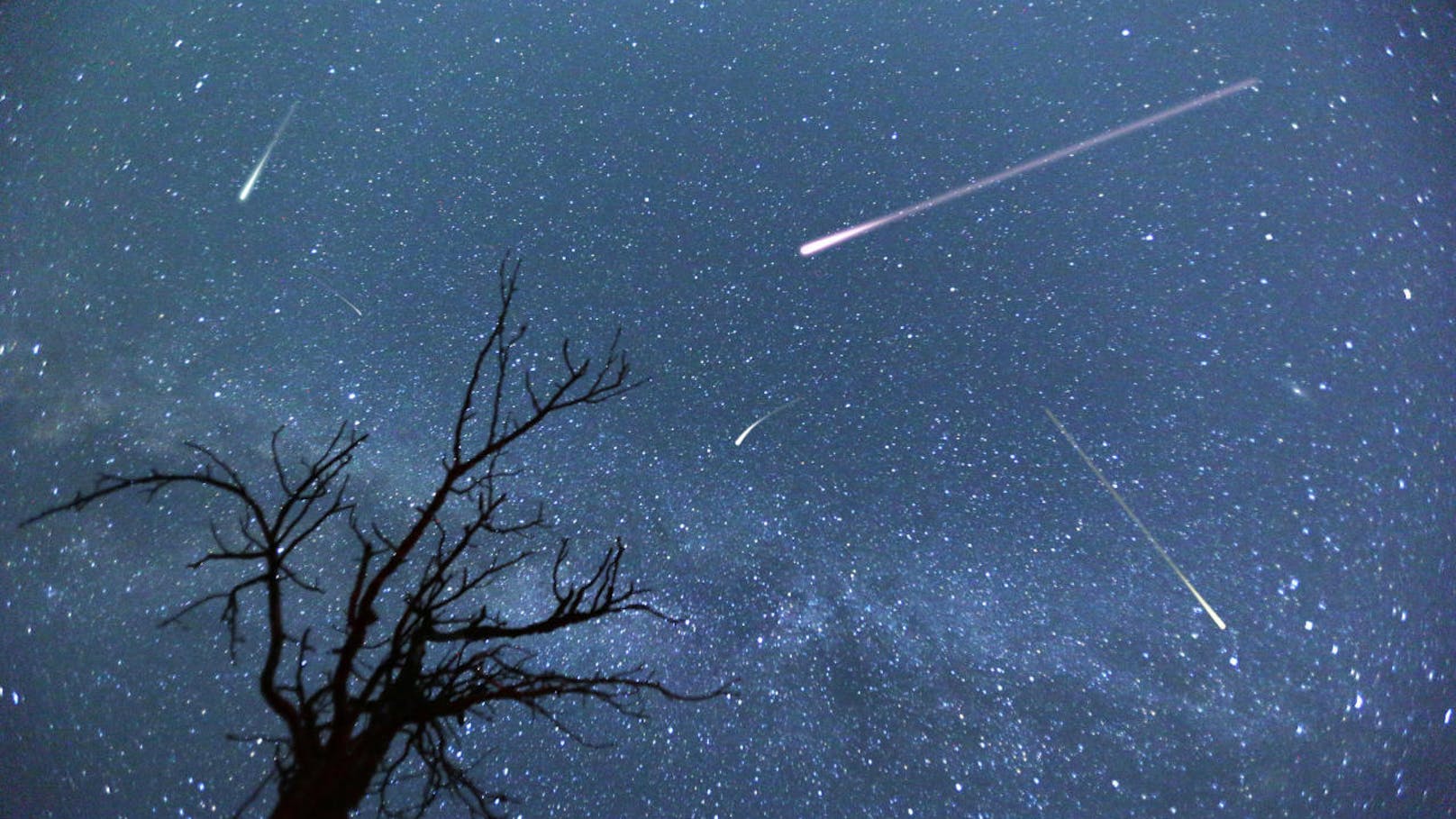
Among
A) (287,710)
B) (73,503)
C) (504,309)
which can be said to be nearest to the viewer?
(287,710)

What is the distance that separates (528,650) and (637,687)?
47cm

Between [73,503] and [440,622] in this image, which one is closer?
[73,503]

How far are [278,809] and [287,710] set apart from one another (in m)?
0.25

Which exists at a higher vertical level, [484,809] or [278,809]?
[278,809]

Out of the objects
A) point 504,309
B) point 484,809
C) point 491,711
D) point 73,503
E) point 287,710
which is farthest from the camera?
point 491,711

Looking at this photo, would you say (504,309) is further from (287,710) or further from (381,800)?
(381,800)

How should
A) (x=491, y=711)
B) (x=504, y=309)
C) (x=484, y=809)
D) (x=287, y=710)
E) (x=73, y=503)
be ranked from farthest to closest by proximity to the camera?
(x=491, y=711) < (x=504, y=309) < (x=484, y=809) < (x=73, y=503) < (x=287, y=710)

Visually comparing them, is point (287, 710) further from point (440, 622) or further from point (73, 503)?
point (73, 503)

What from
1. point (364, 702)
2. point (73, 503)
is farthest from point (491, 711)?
point (73, 503)

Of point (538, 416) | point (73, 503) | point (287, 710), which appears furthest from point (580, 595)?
point (73, 503)

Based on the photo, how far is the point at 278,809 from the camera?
186 cm

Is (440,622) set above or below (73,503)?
below

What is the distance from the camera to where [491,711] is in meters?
2.82

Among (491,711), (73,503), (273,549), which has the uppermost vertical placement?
(73,503)
